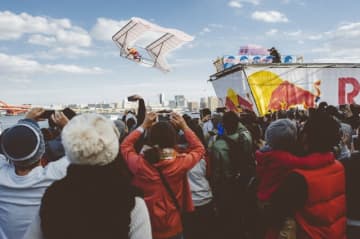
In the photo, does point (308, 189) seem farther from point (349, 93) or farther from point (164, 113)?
point (349, 93)

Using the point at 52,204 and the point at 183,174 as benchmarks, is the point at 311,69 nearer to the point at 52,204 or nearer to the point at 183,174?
the point at 183,174

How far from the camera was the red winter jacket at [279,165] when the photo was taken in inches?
84.3

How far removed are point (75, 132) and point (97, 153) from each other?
0.16 m

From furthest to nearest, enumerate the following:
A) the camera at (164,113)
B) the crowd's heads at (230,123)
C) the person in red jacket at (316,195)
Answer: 1. the crowd's heads at (230,123)
2. the camera at (164,113)
3. the person in red jacket at (316,195)

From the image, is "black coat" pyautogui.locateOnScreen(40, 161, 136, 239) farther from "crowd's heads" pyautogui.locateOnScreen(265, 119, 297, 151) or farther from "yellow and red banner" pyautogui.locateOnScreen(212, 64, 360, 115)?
"yellow and red banner" pyautogui.locateOnScreen(212, 64, 360, 115)

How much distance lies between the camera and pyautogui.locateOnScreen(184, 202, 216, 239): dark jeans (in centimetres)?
403

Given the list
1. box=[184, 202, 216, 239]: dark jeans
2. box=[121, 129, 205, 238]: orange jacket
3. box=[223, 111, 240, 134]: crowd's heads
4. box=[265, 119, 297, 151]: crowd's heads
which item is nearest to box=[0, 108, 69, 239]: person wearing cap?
box=[121, 129, 205, 238]: orange jacket

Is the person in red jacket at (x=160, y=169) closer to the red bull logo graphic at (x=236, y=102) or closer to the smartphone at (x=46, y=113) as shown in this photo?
the smartphone at (x=46, y=113)

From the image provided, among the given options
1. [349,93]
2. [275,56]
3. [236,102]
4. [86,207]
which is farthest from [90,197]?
[349,93]

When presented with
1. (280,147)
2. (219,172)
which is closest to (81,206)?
(280,147)

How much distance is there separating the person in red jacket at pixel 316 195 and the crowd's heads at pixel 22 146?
1601mm

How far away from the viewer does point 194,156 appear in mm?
2719

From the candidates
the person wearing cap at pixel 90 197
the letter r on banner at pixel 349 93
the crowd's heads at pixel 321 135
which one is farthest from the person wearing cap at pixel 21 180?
the letter r on banner at pixel 349 93

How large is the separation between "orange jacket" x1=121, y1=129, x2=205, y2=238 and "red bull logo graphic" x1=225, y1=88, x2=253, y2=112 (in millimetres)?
13019
